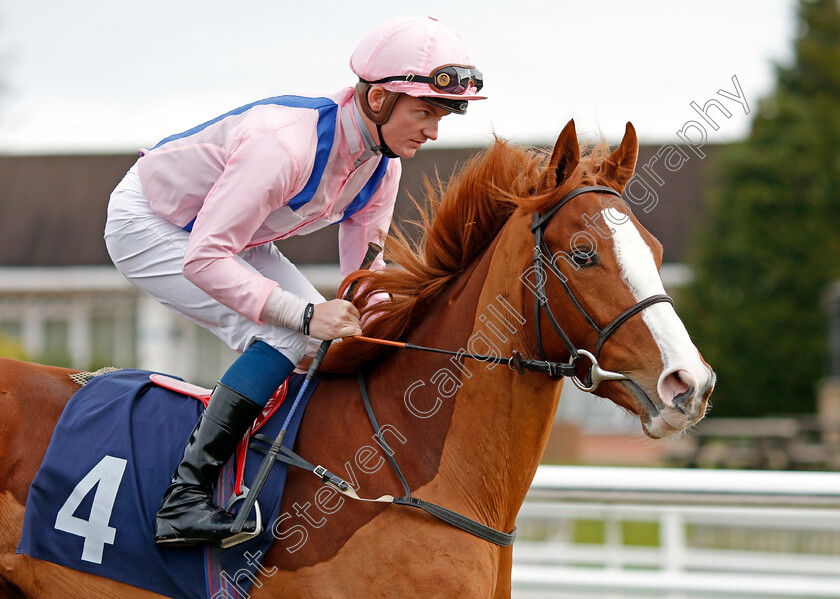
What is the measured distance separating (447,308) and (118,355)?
1546 centimetres

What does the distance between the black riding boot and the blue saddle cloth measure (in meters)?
0.07

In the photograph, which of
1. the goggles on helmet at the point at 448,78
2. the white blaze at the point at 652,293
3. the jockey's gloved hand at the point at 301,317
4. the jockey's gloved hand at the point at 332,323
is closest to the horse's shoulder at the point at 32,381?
the jockey's gloved hand at the point at 301,317

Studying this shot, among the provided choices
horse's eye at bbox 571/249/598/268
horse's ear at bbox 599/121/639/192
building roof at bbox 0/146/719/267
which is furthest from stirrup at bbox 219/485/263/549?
building roof at bbox 0/146/719/267

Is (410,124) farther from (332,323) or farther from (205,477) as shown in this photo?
(205,477)

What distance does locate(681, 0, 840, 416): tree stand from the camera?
49.5 ft

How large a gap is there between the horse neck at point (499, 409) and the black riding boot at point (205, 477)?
559 millimetres

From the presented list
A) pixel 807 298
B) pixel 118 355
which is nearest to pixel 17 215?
pixel 118 355

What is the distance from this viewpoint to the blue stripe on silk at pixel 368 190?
3098mm

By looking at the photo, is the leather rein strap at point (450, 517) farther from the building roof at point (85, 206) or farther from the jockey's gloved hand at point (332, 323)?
the building roof at point (85, 206)

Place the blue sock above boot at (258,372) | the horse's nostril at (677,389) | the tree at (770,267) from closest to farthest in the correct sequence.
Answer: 1. the horse's nostril at (677,389)
2. the blue sock above boot at (258,372)
3. the tree at (770,267)

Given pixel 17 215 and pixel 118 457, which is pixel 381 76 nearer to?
pixel 118 457

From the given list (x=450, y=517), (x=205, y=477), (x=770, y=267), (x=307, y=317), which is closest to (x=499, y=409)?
(x=450, y=517)

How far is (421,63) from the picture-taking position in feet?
8.66

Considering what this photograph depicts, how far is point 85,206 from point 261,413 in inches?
679
